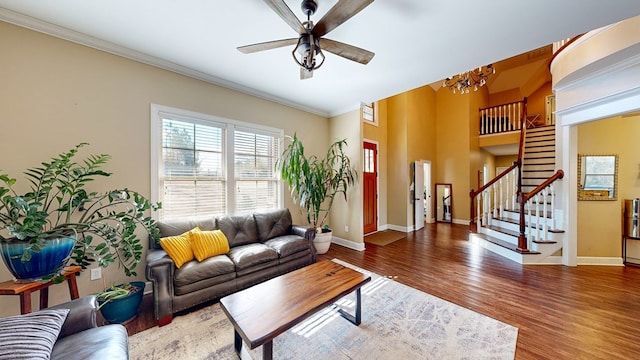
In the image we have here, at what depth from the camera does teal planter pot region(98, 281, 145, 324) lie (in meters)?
1.90

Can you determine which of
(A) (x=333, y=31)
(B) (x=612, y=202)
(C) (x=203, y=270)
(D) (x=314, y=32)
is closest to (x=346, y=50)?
(D) (x=314, y=32)

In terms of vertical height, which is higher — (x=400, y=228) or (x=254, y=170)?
(x=254, y=170)

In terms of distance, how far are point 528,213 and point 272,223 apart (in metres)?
4.25

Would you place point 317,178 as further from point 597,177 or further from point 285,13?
point 597,177

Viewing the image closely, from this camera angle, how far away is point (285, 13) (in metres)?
1.48

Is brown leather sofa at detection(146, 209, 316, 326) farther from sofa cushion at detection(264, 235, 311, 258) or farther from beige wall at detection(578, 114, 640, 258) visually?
beige wall at detection(578, 114, 640, 258)

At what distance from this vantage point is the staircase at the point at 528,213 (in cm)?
345

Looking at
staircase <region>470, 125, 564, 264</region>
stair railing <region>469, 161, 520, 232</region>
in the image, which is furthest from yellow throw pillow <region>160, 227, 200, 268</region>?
stair railing <region>469, 161, 520, 232</region>

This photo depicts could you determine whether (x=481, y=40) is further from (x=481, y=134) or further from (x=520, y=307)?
(x=481, y=134)

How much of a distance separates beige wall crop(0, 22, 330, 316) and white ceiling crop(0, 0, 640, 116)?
0.50ft

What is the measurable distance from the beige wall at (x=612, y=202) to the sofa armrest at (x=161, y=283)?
19.0 feet

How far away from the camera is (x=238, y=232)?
2986mm

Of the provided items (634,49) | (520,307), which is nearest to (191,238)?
(520,307)

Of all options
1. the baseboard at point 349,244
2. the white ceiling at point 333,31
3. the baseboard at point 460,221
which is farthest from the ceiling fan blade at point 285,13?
the baseboard at point 460,221
